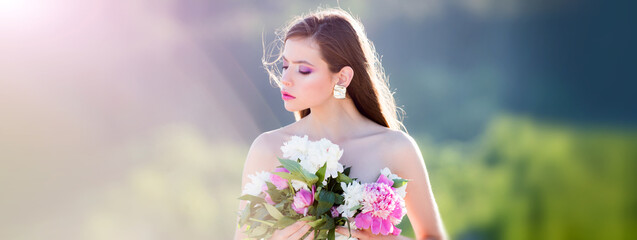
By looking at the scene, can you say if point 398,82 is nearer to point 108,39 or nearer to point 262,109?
point 262,109

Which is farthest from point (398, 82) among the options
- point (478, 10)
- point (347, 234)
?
point (347, 234)

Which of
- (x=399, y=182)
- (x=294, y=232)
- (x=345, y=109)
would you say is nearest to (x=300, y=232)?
(x=294, y=232)

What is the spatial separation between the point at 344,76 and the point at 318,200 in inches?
26.0

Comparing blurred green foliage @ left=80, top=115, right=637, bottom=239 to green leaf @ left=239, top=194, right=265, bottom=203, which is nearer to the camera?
green leaf @ left=239, top=194, right=265, bottom=203

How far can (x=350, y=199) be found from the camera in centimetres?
217

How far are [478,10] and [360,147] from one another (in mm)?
3065

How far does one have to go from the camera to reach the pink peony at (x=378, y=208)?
2.14 meters

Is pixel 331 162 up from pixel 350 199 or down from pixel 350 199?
up

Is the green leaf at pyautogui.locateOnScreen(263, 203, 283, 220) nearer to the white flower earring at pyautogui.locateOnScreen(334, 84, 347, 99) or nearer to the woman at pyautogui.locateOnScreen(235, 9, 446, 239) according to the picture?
the woman at pyautogui.locateOnScreen(235, 9, 446, 239)

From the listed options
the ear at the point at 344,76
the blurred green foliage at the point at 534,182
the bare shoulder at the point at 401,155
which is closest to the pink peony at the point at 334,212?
the bare shoulder at the point at 401,155

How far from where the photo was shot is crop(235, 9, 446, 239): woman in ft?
8.36

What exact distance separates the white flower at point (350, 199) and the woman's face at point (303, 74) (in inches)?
18.9

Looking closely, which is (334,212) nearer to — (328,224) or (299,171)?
(328,224)

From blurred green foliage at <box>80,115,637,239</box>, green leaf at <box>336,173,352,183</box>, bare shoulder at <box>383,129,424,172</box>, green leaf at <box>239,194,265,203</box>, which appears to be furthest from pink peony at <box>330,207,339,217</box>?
blurred green foliage at <box>80,115,637,239</box>
